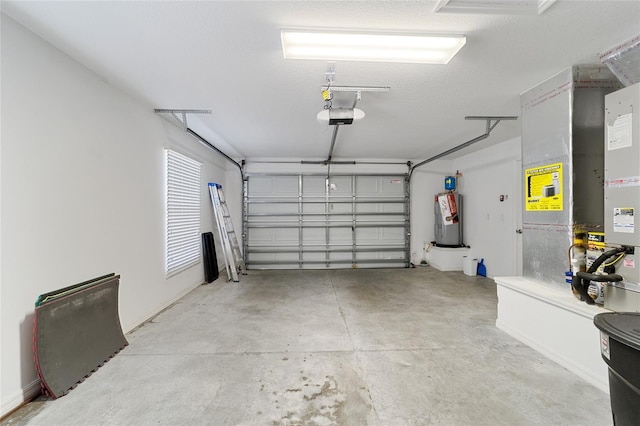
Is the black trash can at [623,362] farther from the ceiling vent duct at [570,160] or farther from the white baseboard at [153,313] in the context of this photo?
the white baseboard at [153,313]

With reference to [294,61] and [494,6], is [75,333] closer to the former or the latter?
[294,61]

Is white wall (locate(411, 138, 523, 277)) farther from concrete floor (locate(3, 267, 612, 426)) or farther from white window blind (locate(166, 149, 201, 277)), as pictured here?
white window blind (locate(166, 149, 201, 277))

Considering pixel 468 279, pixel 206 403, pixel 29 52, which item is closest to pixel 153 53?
pixel 29 52

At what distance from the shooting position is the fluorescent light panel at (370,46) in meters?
1.77

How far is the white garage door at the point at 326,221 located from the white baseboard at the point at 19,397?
426 centimetres

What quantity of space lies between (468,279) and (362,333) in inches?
133

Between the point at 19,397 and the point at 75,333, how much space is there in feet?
1.40

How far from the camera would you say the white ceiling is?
158 cm

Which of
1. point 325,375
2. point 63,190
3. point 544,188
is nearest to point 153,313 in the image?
point 63,190

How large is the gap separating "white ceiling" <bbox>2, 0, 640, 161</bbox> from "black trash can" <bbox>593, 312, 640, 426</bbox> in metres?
1.85

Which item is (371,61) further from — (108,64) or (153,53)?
(108,64)

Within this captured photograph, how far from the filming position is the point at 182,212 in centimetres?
405

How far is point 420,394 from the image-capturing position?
71.4 inches

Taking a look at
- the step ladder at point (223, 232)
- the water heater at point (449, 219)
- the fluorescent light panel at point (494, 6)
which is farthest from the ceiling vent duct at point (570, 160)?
the step ladder at point (223, 232)
